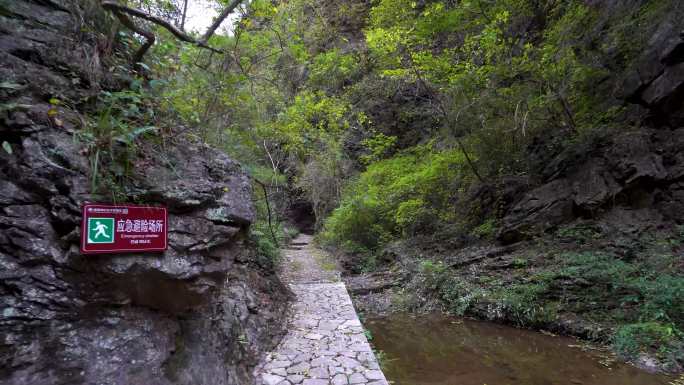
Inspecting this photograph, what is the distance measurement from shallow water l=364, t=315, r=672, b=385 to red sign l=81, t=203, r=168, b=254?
3.57 m

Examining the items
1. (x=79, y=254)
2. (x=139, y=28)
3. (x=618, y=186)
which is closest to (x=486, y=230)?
(x=618, y=186)

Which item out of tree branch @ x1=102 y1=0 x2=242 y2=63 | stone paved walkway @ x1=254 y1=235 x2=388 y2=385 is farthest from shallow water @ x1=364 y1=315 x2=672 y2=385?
tree branch @ x1=102 y1=0 x2=242 y2=63

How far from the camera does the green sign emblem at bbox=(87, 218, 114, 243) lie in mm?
2451

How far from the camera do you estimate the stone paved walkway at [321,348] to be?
12.8 ft

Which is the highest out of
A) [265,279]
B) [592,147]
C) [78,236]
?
[592,147]

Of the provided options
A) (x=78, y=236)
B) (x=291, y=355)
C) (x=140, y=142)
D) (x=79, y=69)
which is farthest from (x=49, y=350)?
(x=291, y=355)

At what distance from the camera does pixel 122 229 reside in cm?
260

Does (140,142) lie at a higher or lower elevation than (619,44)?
lower

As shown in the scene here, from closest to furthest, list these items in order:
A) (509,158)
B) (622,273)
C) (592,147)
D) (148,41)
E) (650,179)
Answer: (148,41) → (622,273) → (650,179) → (592,147) → (509,158)

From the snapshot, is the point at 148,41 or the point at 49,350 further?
the point at 148,41

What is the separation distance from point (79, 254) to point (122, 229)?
0.30 meters

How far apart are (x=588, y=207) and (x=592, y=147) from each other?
56.5 inches

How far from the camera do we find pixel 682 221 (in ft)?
20.2

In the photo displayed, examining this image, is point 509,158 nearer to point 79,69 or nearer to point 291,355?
point 291,355
